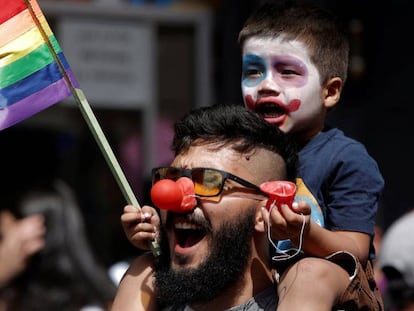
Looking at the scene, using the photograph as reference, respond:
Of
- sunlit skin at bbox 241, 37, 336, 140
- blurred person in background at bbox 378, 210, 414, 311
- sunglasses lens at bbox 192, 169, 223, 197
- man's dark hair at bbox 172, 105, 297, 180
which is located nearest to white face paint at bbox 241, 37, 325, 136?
sunlit skin at bbox 241, 37, 336, 140

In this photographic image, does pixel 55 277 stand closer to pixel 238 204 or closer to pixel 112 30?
pixel 238 204

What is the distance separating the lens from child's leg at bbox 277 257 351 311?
3543 mm

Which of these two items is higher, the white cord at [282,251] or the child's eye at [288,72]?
the child's eye at [288,72]

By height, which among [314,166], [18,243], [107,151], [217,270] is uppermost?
[107,151]

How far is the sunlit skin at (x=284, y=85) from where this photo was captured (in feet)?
13.1

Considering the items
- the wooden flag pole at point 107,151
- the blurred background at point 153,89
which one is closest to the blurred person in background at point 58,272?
the blurred background at point 153,89

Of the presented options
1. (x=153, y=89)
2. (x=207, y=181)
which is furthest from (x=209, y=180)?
(x=153, y=89)

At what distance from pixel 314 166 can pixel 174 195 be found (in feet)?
1.81

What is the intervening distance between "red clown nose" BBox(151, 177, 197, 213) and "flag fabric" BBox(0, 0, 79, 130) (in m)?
0.62

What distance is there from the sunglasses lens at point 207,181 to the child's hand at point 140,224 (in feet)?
0.90

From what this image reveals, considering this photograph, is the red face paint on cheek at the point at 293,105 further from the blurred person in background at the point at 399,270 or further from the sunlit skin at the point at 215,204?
the blurred person in background at the point at 399,270

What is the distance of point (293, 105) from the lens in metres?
4.00

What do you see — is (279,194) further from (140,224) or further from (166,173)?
(140,224)

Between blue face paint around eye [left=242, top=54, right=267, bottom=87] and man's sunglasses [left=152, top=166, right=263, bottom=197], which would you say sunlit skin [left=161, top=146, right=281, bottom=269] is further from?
blue face paint around eye [left=242, top=54, right=267, bottom=87]
